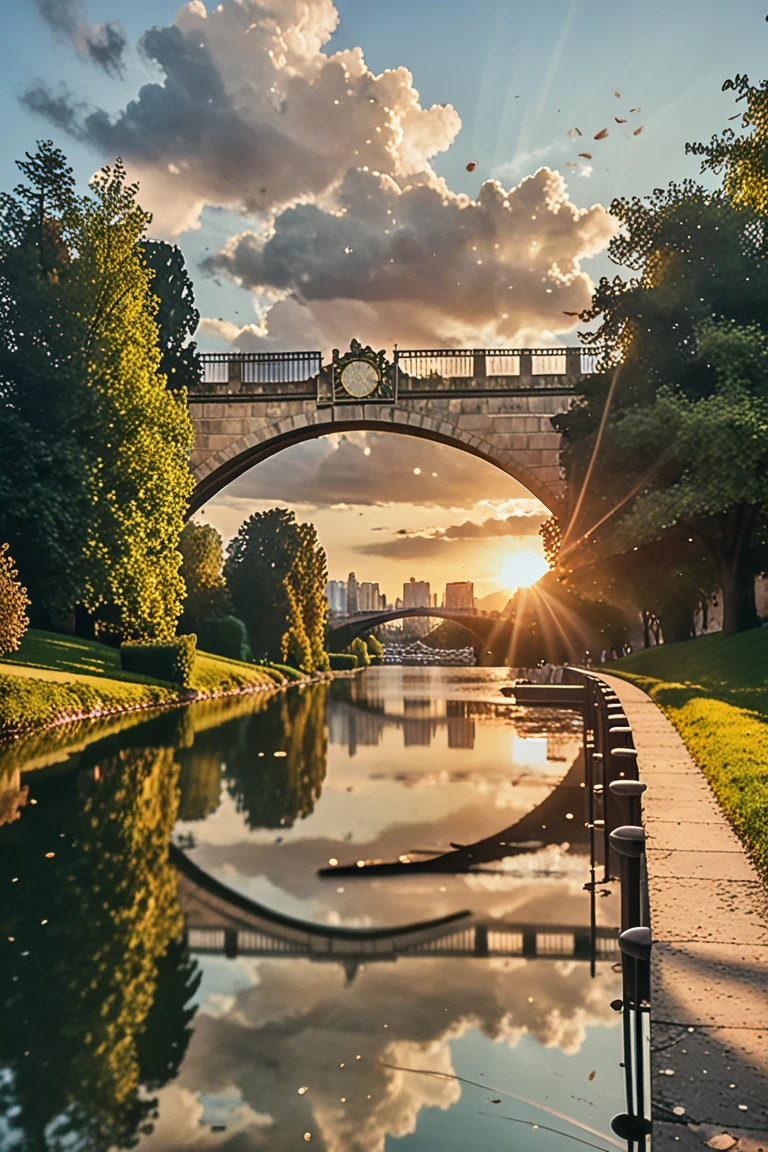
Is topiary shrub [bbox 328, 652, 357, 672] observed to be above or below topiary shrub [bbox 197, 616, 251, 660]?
below

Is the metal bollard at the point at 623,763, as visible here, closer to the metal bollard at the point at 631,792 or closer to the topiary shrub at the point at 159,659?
the metal bollard at the point at 631,792

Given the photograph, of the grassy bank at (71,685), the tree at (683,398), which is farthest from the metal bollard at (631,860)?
the tree at (683,398)

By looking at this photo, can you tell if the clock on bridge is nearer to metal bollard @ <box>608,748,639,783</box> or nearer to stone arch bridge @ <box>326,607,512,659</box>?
metal bollard @ <box>608,748,639,783</box>

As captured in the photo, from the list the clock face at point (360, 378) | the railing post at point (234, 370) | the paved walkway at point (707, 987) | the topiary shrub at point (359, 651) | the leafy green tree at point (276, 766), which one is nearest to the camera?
the paved walkway at point (707, 987)

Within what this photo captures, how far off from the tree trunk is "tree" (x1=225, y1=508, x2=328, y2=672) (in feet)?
96.6

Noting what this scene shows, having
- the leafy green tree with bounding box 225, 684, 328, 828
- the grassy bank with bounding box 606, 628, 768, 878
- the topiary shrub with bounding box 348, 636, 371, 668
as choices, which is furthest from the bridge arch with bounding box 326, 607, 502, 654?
the leafy green tree with bounding box 225, 684, 328, 828

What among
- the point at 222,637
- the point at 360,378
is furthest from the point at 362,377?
the point at 222,637

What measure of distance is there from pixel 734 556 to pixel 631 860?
24.4 m

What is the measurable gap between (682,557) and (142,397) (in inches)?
776

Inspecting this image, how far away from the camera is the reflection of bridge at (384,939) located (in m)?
6.46

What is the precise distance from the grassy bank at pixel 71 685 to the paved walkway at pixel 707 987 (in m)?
15.9

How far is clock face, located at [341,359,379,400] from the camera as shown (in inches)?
1569

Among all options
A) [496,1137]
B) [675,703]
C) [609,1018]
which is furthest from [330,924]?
[675,703]

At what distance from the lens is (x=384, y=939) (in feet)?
22.0
